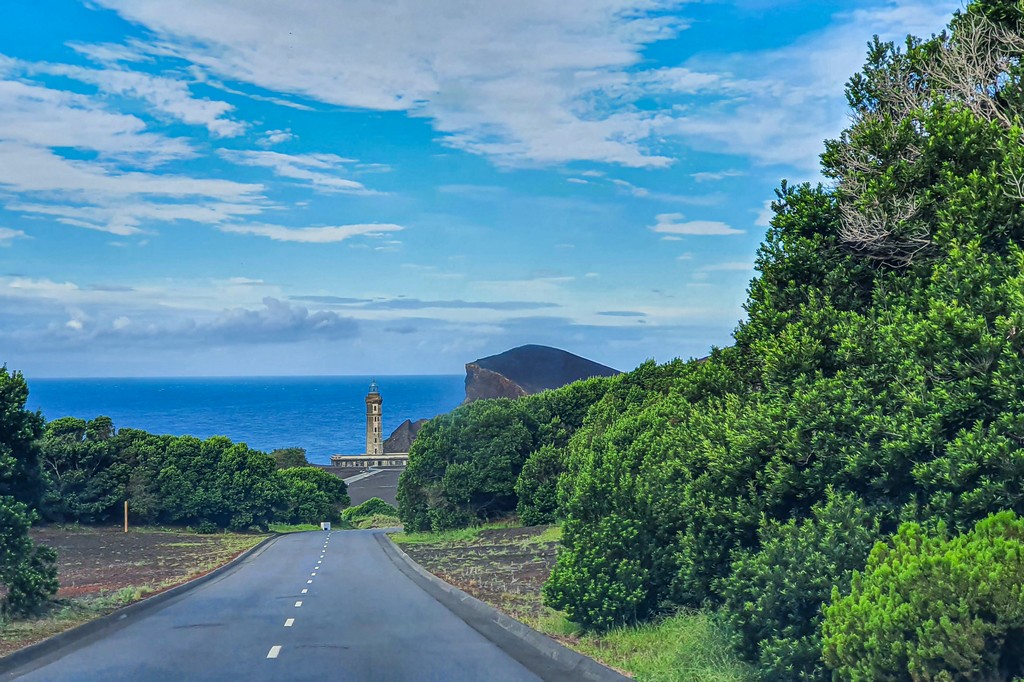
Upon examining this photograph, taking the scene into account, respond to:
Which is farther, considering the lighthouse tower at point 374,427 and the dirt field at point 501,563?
the lighthouse tower at point 374,427

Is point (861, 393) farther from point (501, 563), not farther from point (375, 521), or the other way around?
point (375, 521)

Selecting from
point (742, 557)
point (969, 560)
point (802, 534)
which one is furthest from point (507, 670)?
point (969, 560)

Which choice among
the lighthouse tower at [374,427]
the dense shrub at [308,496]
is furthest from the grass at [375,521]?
the lighthouse tower at [374,427]

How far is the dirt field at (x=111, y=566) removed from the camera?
18384mm

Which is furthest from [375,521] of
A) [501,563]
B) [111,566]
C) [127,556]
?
[501,563]

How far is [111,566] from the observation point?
37406 mm

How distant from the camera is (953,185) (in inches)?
474

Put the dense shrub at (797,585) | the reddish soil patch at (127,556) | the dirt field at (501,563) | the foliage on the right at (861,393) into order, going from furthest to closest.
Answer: the reddish soil patch at (127,556) < the dirt field at (501,563) < the dense shrub at (797,585) < the foliage on the right at (861,393)

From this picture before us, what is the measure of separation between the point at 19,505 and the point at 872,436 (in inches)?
600

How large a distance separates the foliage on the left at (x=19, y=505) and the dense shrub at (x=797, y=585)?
529 inches

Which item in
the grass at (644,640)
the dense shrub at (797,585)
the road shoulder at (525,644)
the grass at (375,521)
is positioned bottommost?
the grass at (375,521)

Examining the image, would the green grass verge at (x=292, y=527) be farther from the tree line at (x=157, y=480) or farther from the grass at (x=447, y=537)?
the grass at (x=447, y=537)

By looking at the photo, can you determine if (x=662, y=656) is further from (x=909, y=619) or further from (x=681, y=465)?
(x=909, y=619)

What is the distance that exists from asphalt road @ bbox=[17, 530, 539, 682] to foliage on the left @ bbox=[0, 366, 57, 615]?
1682 millimetres
